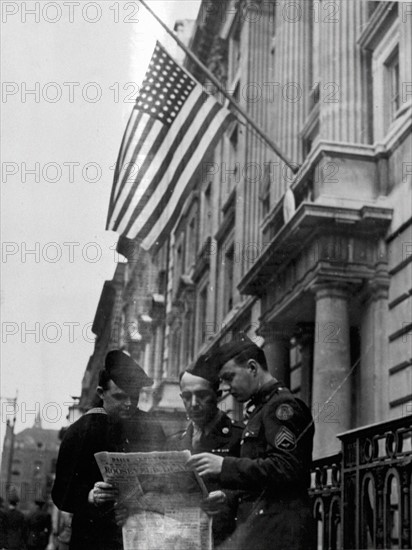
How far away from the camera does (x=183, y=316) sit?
3.51 metres

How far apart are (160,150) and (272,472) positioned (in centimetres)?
173

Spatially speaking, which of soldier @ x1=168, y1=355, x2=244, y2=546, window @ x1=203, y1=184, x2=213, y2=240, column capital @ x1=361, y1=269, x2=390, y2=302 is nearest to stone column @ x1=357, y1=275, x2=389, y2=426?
column capital @ x1=361, y1=269, x2=390, y2=302

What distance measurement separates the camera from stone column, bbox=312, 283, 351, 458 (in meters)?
3.56

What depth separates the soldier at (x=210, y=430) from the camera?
281 cm

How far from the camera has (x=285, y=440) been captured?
8.89ft

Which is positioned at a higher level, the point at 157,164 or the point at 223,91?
the point at 223,91

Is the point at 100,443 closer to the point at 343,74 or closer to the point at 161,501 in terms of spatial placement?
the point at 161,501

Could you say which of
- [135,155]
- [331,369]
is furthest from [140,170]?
[331,369]

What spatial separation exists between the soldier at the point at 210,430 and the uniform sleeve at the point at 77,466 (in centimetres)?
30

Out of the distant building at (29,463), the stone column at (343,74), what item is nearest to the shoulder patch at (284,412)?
the distant building at (29,463)

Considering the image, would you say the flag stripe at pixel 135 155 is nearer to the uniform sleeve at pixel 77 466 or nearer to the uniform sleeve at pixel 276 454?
the uniform sleeve at pixel 77 466

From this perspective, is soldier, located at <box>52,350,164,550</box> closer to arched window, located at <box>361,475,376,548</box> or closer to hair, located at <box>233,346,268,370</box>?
hair, located at <box>233,346,268,370</box>

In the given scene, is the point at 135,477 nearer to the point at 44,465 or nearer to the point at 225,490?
the point at 225,490

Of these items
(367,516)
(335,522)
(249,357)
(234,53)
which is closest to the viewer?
(249,357)
